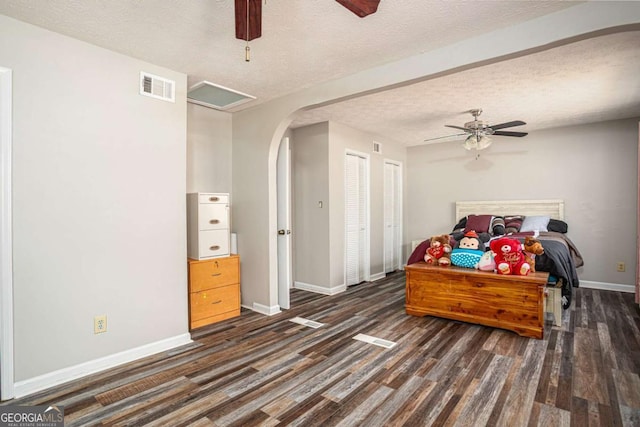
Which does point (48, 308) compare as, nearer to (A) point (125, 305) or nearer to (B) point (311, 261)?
(A) point (125, 305)

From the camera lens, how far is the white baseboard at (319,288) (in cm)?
470

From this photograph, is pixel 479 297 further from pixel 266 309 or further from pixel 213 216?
pixel 213 216

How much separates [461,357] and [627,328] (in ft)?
6.61

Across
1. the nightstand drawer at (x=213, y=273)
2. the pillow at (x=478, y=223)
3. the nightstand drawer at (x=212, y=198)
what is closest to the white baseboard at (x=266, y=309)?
the nightstand drawer at (x=213, y=273)

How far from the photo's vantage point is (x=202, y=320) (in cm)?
344

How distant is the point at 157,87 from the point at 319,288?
326 cm

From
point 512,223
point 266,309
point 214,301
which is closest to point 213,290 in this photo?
point 214,301

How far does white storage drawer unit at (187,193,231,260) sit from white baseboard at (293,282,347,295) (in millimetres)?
1661

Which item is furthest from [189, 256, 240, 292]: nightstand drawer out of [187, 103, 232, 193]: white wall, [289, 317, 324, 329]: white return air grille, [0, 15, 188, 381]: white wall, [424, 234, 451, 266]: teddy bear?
[424, 234, 451, 266]: teddy bear

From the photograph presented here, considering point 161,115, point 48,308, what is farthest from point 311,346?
point 161,115

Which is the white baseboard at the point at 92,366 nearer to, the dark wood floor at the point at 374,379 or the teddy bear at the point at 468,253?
the dark wood floor at the point at 374,379

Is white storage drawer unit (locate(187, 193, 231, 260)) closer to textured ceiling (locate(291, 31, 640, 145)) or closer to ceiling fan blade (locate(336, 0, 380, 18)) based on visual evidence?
textured ceiling (locate(291, 31, 640, 145))

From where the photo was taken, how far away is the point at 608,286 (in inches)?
190

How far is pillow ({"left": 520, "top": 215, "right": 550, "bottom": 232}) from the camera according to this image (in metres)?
4.98
